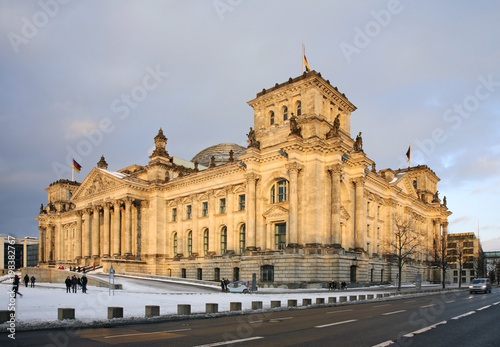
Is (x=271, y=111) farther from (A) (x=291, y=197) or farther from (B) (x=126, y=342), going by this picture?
(B) (x=126, y=342)

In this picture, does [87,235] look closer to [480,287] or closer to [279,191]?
[279,191]

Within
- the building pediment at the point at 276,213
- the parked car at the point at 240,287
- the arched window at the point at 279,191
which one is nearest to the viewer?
the parked car at the point at 240,287

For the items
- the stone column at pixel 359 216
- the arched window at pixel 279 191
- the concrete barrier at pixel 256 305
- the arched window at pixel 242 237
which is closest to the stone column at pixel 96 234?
the arched window at pixel 242 237

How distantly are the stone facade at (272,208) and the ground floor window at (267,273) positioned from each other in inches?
4.3

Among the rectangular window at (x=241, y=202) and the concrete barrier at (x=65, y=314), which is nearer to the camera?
the concrete barrier at (x=65, y=314)

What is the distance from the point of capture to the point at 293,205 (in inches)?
1737

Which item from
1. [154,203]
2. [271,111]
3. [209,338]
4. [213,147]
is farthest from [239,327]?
[213,147]

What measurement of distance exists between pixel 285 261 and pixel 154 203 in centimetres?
2883

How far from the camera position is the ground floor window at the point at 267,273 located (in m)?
45.2

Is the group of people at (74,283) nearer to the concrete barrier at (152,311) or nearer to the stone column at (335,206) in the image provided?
the concrete barrier at (152,311)

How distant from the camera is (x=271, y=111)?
52.7 meters

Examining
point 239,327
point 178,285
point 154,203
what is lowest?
point 178,285

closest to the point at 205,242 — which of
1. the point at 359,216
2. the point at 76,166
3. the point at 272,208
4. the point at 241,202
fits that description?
the point at 241,202

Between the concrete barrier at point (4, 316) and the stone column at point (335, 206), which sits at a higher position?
the stone column at point (335, 206)
